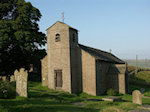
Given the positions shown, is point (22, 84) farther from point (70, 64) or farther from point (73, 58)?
point (73, 58)

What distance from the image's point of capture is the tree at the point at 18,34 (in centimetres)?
3016

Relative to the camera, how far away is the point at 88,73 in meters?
24.3

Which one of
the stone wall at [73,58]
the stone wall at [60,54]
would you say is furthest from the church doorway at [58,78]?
the stone wall at [73,58]

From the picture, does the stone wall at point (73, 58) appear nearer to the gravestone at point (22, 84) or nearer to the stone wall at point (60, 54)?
the stone wall at point (60, 54)

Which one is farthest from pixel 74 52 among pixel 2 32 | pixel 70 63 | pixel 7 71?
pixel 7 71

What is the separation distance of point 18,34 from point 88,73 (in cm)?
1471

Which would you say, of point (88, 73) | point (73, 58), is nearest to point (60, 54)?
point (73, 58)

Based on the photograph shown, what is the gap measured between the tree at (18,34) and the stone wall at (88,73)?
12.1m

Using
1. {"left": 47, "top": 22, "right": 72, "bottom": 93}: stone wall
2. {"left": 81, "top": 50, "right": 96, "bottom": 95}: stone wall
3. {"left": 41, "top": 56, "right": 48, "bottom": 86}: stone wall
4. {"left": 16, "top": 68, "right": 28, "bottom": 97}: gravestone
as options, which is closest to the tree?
{"left": 41, "top": 56, "right": 48, "bottom": 86}: stone wall

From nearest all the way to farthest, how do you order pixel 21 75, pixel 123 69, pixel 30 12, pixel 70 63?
1. pixel 21 75
2. pixel 70 63
3. pixel 123 69
4. pixel 30 12

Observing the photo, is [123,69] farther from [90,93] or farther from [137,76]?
[137,76]

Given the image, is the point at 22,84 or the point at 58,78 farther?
the point at 58,78

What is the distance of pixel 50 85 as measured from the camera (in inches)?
962

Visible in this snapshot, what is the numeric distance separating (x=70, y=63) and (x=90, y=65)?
2.89m
